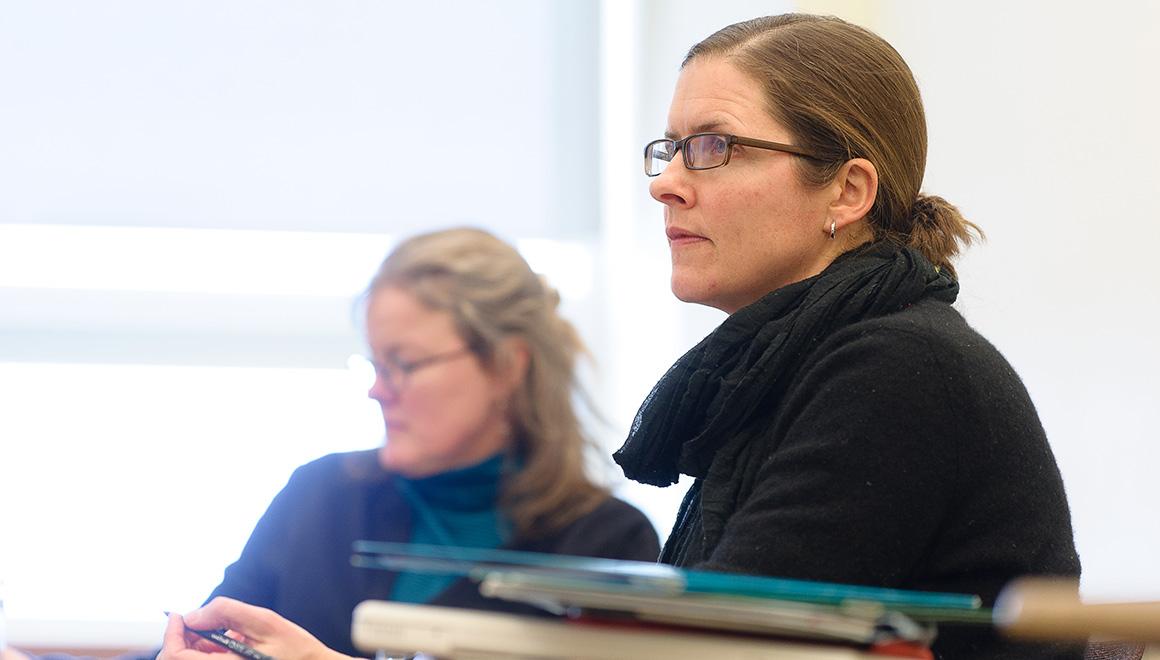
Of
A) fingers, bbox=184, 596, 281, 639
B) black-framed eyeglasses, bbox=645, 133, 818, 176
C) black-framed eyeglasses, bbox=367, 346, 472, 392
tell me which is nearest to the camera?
black-framed eyeglasses, bbox=367, 346, 472, 392

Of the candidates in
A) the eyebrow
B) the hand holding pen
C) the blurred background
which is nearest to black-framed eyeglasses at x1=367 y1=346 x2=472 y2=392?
the hand holding pen

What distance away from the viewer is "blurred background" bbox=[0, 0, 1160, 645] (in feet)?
7.02

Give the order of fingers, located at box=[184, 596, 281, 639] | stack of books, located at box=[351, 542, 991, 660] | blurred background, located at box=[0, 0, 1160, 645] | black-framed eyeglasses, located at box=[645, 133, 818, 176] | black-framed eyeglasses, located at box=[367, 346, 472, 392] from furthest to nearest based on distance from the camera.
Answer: blurred background, located at box=[0, 0, 1160, 645], black-framed eyeglasses, located at box=[645, 133, 818, 176], fingers, located at box=[184, 596, 281, 639], black-framed eyeglasses, located at box=[367, 346, 472, 392], stack of books, located at box=[351, 542, 991, 660]

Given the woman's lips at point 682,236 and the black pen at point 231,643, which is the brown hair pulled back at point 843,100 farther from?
the black pen at point 231,643

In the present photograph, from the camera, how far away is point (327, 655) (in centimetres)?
112

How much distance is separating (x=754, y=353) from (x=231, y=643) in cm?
52

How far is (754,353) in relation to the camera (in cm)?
124

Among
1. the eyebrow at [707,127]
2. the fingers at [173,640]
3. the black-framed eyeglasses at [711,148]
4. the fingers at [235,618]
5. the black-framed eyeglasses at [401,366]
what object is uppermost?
the eyebrow at [707,127]

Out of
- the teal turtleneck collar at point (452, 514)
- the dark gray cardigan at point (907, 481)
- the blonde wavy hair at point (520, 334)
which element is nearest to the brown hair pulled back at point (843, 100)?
the dark gray cardigan at point (907, 481)

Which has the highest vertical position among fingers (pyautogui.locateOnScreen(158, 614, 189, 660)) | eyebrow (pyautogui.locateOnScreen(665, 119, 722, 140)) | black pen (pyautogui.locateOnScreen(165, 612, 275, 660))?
eyebrow (pyautogui.locateOnScreen(665, 119, 722, 140))

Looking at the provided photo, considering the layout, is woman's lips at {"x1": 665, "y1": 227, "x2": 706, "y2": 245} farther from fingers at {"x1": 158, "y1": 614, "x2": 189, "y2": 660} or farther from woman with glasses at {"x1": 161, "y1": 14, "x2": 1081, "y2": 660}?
fingers at {"x1": 158, "y1": 614, "x2": 189, "y2": 660}

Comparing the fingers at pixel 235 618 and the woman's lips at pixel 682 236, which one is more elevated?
the woman's lips at pixel 682 236

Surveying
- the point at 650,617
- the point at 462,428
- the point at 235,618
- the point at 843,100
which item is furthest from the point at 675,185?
the point at 650,617

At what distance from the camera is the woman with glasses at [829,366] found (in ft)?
3.51
